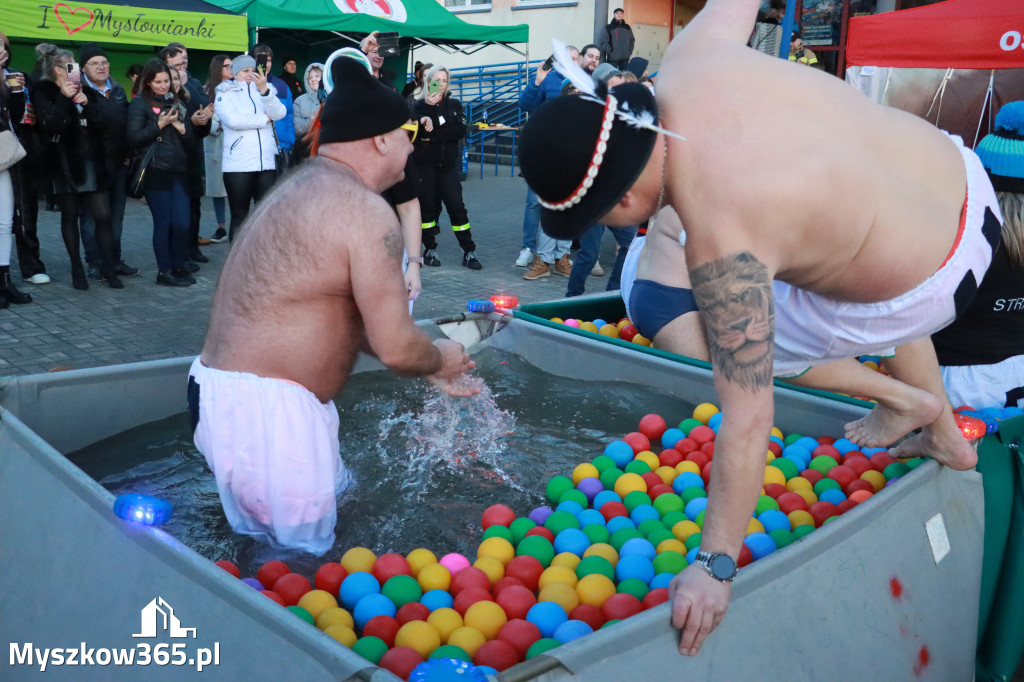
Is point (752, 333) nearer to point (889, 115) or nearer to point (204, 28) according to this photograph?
point (889, 115)

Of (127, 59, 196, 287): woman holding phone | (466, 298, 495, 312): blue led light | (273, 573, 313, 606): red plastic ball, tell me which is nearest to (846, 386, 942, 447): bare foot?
(273, 573, 313, 606): red plastic ball

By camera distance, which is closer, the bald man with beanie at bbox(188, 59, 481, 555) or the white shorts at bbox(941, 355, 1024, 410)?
the bald man with beanie at bbox(188, 59, 481, 555)

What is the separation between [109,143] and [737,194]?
6575 mm

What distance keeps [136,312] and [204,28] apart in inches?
240

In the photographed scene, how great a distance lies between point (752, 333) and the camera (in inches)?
79.6

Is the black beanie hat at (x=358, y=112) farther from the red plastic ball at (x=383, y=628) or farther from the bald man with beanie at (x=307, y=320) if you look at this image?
the red plastic ball at (x=383, y=628)

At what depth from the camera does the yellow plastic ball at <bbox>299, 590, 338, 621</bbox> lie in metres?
2.66

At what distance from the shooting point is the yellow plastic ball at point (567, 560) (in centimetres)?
299

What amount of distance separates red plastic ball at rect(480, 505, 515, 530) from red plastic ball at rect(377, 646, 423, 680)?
1.06 meters

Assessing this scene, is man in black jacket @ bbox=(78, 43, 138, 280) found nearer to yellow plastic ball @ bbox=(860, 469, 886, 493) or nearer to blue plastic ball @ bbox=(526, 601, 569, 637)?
blue plastic ball @ bbox=(526, 601, 569, 637)

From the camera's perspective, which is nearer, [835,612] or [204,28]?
[835,612]

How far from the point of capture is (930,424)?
294cm

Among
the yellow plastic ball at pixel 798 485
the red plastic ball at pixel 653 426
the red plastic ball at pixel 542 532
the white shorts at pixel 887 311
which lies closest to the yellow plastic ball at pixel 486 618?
the red plastic ball at pixel 542 532

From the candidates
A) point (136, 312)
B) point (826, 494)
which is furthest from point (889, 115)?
point (136, 312)
